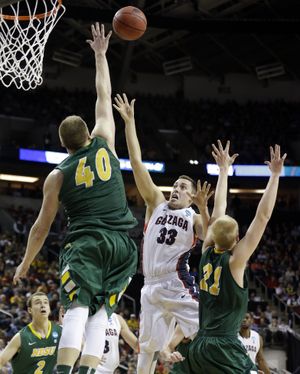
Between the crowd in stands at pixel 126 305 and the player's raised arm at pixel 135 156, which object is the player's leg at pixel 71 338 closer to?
the player's raised arm at pixel 135 156

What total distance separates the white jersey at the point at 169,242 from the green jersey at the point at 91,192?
1819mm

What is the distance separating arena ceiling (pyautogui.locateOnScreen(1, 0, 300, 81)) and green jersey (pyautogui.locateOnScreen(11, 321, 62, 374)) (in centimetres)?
1828

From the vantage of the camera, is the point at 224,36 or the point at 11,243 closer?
the point at 11,243

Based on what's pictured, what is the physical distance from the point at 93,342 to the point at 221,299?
95 cm

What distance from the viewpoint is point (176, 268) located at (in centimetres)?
705

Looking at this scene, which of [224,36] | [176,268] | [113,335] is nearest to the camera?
[176,268]

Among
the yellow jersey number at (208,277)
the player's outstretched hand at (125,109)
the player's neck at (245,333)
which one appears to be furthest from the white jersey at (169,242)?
the player's neck at (245,333)

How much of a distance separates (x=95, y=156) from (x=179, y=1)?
22.9 m

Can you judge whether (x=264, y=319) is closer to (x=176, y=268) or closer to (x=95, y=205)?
(x=176, y=268)

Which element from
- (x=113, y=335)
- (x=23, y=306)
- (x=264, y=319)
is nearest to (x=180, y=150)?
(x=264, y=319)

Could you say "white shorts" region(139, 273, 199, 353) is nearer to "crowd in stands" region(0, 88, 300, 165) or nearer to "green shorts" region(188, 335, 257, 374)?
"green shorts" region(188, 335, 257, 374)

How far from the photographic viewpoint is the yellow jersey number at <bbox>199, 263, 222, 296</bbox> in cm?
531

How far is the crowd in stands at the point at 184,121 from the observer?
30.3 meters

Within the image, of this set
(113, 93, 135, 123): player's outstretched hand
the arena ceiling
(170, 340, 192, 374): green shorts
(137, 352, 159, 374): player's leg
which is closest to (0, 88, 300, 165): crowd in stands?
the arena ceiling
